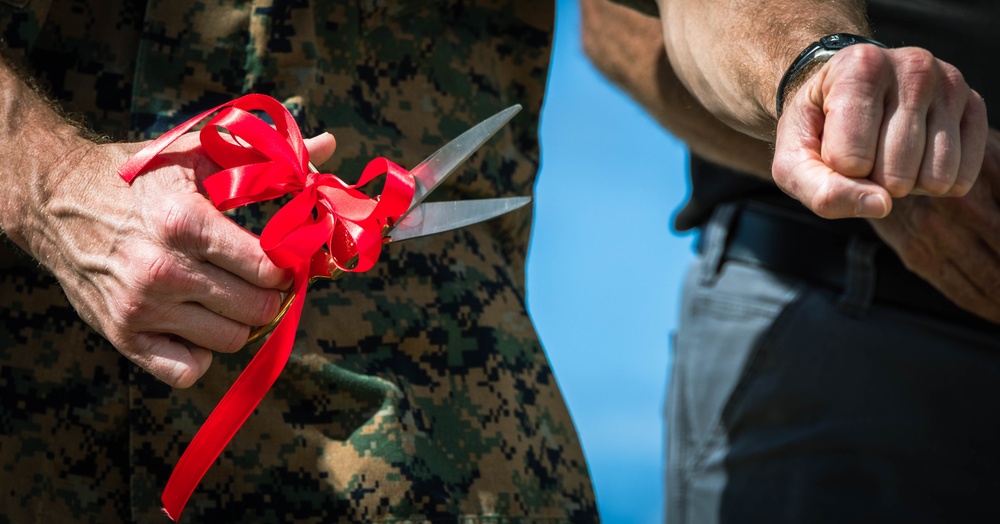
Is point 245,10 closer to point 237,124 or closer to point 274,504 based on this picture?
point 237,124

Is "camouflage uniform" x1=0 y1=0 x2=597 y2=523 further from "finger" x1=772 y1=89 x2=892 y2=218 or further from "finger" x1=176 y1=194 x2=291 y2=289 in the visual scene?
"finger" x1=772 y1=89 x2=892 y2=218

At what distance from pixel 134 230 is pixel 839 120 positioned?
696mm

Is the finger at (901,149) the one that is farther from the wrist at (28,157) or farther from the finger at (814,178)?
the wrist at (28,157)

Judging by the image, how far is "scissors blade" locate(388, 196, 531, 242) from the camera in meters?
1.05

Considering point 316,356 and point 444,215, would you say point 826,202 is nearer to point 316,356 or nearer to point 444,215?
point 444,215

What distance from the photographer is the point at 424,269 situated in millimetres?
1378

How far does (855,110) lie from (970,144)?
0.13 m

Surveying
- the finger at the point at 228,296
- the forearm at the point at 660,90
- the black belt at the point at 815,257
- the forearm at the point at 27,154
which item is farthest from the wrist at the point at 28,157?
the black belt at the point at 815,257

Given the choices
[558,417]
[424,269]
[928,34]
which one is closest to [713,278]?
[928,34]

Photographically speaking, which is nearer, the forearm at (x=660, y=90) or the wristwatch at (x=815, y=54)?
the wristwatch at (x=815, y=54)

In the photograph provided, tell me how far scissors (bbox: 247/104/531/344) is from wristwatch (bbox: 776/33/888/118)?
303mm

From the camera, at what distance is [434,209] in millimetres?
1080

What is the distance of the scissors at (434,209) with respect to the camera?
40.0 inches

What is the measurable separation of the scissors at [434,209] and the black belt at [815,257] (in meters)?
1.06
